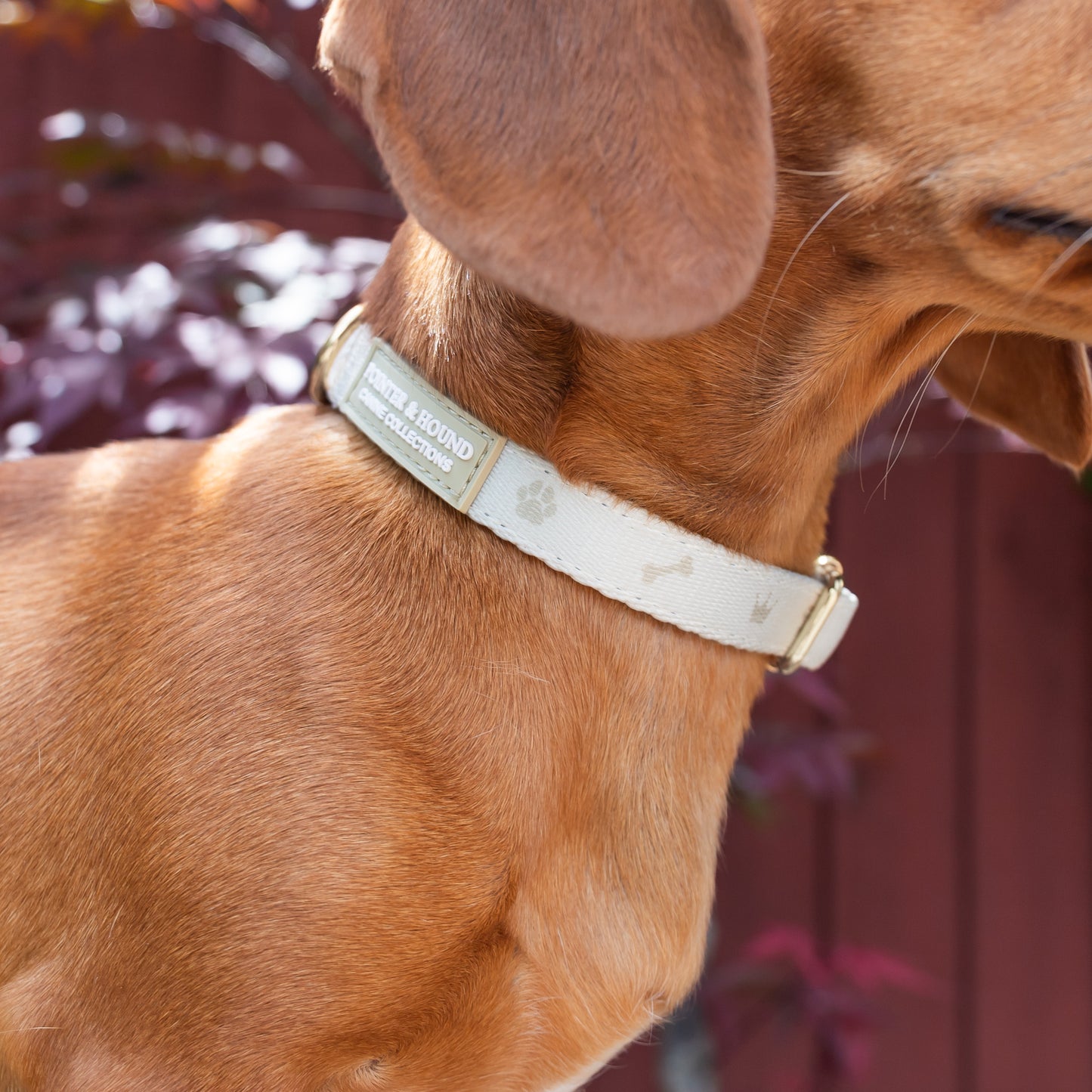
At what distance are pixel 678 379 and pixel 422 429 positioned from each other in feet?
0.75

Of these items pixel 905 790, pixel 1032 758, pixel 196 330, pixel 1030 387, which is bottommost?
pixel 905 790

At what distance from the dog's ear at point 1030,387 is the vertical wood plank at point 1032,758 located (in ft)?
3.93

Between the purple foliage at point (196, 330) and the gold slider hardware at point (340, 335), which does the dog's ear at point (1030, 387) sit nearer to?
the gold slider hardware at point (340, 335)

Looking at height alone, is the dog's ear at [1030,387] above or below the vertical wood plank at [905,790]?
above

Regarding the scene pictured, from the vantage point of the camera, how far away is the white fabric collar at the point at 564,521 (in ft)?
3.28

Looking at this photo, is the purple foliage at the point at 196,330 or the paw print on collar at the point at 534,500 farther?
the purple foliage at the point at 196,330

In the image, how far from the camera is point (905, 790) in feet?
8.12

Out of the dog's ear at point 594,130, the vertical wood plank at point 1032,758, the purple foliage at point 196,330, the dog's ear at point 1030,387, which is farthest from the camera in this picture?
the vertical wood plank at point 1032,758

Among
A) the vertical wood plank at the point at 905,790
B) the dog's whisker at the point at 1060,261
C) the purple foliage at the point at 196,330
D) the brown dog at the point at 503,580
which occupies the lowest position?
the vertical wood plank at the point at 905,790

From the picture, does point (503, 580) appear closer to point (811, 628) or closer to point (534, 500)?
point (534, 500)

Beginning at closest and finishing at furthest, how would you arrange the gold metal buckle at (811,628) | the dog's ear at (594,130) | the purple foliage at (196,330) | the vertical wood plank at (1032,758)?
the dog's ear at (594,130) < the gold metal buckle at (811,628) < the purple foliage at (196,330) < the vertical wood plank at (1032,758)

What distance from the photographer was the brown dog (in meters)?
0.82

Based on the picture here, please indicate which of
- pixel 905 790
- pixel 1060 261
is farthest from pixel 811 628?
pixel 905 790

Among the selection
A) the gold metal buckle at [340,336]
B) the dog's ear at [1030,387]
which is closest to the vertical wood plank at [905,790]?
the dog's ear at [1030,387]
